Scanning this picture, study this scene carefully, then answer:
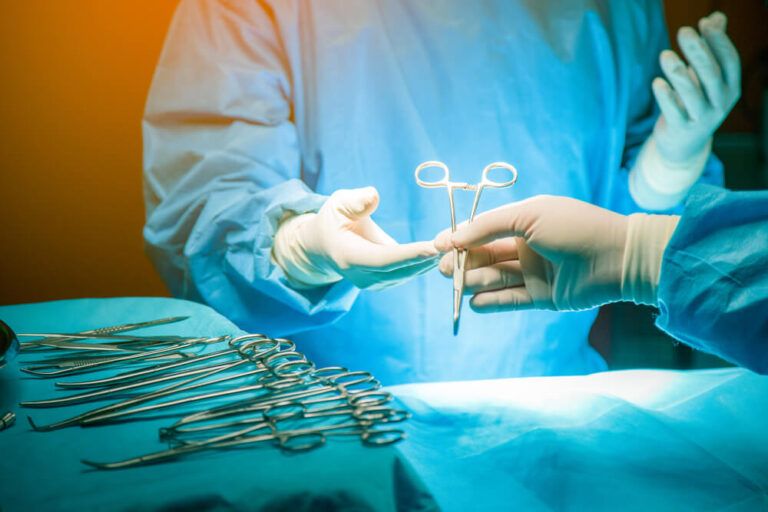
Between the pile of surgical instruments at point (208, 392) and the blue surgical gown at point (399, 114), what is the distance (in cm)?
49

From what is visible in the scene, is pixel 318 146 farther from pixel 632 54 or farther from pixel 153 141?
pixel 632 54

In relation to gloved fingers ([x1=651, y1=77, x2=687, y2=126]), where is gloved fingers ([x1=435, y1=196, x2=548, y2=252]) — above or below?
below

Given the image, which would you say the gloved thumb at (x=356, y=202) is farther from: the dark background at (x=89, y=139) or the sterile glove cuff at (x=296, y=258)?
the dark background at (x=89, y=139)

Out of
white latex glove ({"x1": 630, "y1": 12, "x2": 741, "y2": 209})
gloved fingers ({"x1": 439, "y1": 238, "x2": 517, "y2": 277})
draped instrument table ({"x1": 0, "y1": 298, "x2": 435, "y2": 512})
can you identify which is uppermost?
white latex glove ({"x1": 630, "y1": 12, "x2": 741, "y2": 209})

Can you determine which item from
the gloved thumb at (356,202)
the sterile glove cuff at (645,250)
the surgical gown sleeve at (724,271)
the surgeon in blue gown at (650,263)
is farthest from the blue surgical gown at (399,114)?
the surgical gown sleeve at (724,271)

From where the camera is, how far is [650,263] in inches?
45.4

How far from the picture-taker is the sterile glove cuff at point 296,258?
158 cm

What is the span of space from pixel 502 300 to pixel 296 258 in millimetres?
525

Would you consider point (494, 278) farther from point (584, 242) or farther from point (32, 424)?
point (32, 424)

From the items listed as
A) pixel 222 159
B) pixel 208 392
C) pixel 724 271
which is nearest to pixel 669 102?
pixel 724 271

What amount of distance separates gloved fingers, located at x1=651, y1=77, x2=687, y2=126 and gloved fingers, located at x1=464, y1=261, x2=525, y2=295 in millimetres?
637

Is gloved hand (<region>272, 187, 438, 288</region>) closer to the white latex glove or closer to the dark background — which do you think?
the white latex glove

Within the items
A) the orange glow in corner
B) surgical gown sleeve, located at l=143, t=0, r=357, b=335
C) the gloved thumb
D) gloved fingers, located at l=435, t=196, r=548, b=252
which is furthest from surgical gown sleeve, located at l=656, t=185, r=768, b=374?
the orange glow in corner

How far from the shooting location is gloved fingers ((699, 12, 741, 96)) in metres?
1.59
